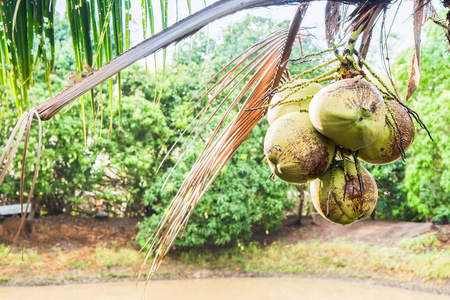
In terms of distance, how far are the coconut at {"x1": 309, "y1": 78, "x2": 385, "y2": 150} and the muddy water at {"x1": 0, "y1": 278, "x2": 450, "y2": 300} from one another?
10690 millimetres

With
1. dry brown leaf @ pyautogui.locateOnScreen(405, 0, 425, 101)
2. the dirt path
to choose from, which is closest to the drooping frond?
dry brown leaf @ pyautogui.locateOnScreen(405, 0, 425, 101)

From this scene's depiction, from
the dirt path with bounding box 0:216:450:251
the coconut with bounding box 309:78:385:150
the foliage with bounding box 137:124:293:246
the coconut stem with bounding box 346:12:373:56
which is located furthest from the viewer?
the dirt path with bounding box 0:216:450:251

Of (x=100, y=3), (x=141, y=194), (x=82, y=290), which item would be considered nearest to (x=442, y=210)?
(x=141, y=194)

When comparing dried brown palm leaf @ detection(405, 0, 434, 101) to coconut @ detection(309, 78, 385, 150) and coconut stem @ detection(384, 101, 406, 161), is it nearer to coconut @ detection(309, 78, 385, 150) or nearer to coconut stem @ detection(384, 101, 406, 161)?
coconut stem @ detection(384, 101, 406, 161)

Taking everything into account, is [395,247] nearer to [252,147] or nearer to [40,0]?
[252,147]

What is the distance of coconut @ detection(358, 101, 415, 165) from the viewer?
81 cm

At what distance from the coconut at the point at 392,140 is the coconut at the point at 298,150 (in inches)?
3.5

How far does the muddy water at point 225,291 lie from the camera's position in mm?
11125

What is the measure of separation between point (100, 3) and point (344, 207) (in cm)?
93

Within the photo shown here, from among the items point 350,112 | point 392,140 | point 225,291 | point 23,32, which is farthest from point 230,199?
point 350,112

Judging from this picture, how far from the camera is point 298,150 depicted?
761 mm

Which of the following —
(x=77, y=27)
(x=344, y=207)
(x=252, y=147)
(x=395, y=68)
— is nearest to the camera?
(x=344, y=207)

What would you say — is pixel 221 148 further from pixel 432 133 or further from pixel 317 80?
pixel 432 133

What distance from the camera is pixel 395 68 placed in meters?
11.6
